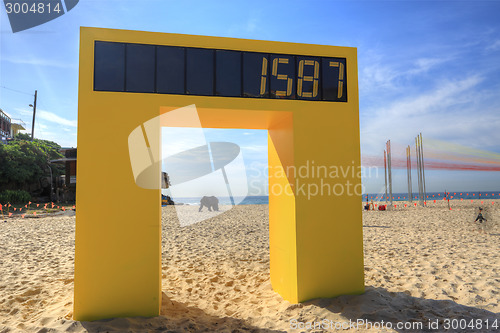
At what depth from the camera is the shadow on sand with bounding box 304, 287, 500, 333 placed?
5331mm

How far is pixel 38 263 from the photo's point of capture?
32.1ft

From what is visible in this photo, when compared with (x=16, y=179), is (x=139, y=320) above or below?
below

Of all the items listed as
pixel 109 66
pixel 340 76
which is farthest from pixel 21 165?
pixel 340 76

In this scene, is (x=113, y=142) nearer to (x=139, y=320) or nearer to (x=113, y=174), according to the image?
(x=113, y=174)

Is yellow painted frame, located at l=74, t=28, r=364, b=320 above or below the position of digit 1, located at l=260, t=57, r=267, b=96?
below

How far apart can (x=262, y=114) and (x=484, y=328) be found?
5770 millimetres

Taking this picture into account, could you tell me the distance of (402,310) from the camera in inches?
229

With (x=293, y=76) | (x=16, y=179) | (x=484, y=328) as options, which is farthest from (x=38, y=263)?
(x=16, y=179)

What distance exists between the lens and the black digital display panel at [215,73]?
19.5ft

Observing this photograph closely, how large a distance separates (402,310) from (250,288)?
11.8 feet

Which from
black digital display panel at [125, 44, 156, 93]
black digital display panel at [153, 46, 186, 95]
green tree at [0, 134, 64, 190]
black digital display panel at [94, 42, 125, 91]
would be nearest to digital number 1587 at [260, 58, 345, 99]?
black digital display panel at [153, 46, 186, 95]

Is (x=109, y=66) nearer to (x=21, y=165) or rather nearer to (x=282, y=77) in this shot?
(x=282, y=77)

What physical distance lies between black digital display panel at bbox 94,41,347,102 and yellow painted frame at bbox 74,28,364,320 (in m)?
0.15

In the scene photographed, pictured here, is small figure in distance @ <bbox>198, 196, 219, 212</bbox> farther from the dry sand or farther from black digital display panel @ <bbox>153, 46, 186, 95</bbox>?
black digital display panel @ <bbox>153, 46, 186, 95</bbox>
